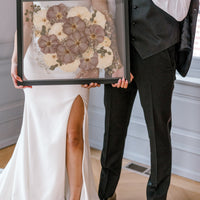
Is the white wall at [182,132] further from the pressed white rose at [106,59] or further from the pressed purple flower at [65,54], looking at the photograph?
the pressed purple flower at [65,54]

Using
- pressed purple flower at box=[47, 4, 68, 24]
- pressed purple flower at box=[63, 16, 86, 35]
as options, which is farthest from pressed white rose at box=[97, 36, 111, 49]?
pressed purple flower at box=[47, 4, 68, 24]

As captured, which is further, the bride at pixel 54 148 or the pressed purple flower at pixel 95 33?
the bride at pixel 54 148

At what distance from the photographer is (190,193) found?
291cm

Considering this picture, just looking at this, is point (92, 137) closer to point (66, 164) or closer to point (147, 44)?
point (66, 164)

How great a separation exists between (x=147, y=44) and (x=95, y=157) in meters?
1.52

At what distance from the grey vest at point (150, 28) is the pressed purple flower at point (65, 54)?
Result: 332 mm

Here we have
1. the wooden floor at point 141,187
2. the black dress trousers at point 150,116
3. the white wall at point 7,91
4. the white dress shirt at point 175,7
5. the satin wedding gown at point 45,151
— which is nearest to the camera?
the white dress shirt at point 175,7

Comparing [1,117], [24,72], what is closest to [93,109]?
[1,117]

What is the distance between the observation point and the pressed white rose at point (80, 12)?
2.14 metres

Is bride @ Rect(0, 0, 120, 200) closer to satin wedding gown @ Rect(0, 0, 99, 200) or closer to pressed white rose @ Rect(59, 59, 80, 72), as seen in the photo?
satin wedding gown @ Rect(0, 0, 99, 200)

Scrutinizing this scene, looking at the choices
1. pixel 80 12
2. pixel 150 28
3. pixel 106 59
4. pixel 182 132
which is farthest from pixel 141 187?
pixel 80 12

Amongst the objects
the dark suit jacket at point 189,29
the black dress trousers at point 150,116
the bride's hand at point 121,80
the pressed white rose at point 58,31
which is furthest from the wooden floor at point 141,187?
the pressed white rose at point 58,31

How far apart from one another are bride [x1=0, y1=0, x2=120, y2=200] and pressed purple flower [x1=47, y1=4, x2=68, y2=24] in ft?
1.00

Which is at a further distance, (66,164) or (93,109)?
(93,109)
